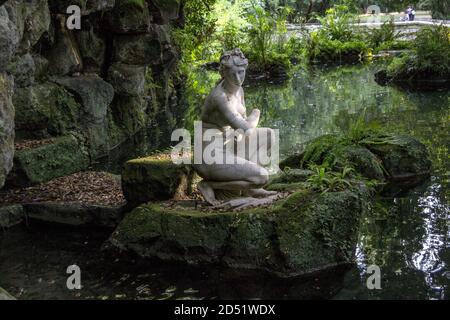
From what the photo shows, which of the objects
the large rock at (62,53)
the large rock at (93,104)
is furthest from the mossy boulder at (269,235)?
the large rock at (62,53)

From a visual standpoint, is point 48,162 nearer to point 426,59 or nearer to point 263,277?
point 263,277

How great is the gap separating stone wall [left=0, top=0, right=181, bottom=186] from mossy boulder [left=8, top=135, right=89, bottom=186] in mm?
73

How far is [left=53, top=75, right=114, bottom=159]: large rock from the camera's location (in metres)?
11.6

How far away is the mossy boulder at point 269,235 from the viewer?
6.11m

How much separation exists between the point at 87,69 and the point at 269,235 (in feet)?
26.3

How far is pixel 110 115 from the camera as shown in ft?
44.9

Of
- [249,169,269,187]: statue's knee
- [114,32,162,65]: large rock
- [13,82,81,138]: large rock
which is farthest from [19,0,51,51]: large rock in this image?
[249,169,269,187]: statue's knee

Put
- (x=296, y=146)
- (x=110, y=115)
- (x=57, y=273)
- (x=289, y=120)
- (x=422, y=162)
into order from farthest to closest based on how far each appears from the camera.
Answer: (x=289, y=120)
(x=110, y=115)
(x=296, y=146)
(x=422, y=162)
(x=57, y=273)

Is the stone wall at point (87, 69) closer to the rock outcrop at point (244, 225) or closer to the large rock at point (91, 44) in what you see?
the large rock at point (91, 44)

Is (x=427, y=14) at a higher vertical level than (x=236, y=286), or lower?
higher

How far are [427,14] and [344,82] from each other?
108 ft

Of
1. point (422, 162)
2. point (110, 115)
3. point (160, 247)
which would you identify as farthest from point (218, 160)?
point (110, 115)

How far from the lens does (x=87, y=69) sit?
12625 millimetres
